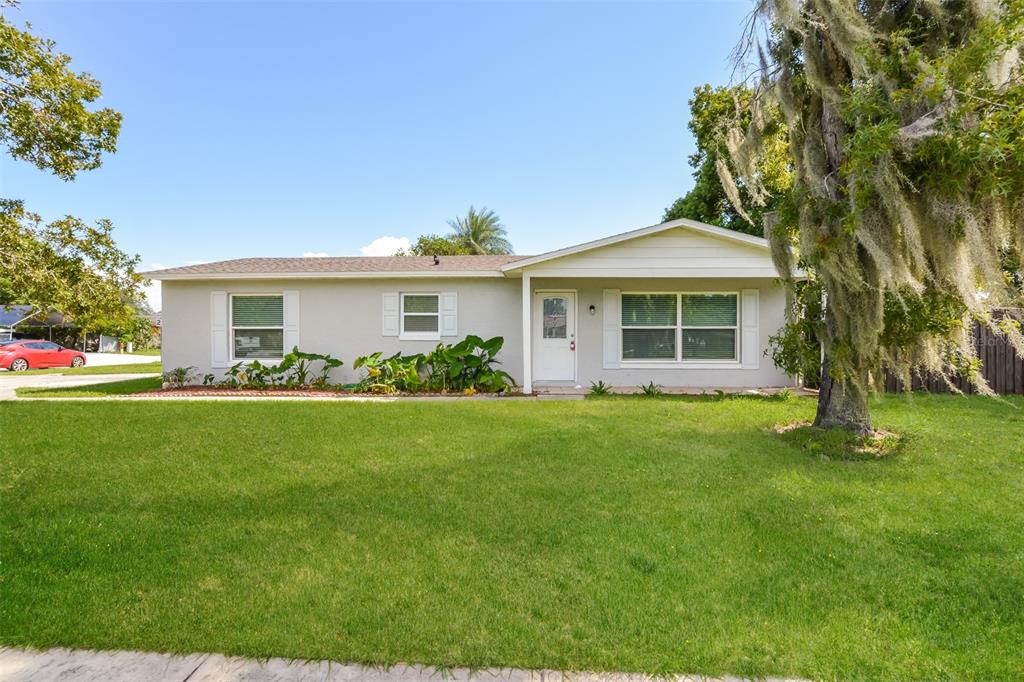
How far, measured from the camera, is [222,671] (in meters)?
1.97

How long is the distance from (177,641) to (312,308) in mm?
9449

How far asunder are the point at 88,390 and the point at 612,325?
1152 centimetres

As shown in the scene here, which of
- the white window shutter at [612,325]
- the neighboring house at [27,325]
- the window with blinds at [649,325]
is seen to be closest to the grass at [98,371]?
the neighboring house at [27,325]

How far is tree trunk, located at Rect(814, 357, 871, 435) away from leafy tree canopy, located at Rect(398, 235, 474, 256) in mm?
30499

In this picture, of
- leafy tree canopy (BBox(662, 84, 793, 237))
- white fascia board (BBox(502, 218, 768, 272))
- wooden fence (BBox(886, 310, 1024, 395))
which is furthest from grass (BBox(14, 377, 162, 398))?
wooden fence (BBox(886, 310, 1024, 395))

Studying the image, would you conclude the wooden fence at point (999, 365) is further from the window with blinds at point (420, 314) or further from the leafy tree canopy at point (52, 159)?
the leafy tree canopy at point (52, 159)

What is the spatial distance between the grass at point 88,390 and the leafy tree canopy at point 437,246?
24.1 m

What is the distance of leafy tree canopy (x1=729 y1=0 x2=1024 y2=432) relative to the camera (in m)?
3.69

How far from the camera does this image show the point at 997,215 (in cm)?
381

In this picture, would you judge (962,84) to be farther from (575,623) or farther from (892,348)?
(575,623)

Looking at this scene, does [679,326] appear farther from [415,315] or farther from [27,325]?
[27,325]

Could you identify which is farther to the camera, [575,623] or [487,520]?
[487,520]

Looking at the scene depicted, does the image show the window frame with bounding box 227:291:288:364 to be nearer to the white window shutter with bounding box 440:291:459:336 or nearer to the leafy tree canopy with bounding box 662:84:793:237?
the white window shutter with bounding box 440:291:459:336

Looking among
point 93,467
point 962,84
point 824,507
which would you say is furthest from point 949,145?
point 93,467
